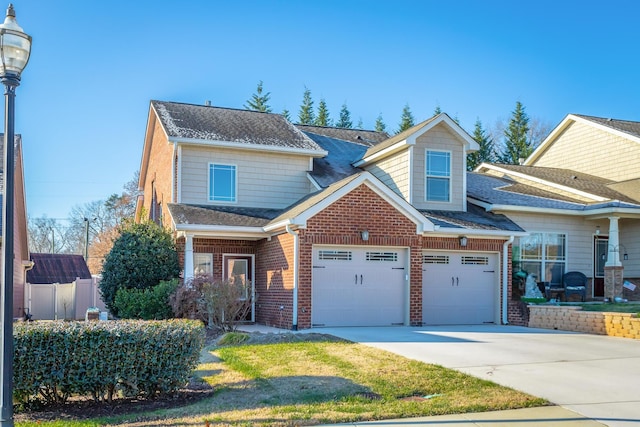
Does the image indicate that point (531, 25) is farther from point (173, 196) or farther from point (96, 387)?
point (96, 387)

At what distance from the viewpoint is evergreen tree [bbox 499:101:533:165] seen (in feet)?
159

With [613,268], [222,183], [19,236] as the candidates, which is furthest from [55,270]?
[613,268]

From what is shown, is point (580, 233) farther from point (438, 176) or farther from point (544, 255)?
point (438, 176)

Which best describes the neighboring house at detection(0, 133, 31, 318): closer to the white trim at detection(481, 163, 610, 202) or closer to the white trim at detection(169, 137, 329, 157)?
the white trim at detection(169, 137, 329, 157)

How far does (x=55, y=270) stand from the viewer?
1261 inches

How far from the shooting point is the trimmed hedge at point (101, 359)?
7.76m

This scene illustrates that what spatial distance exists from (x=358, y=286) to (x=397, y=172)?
446 centimetres

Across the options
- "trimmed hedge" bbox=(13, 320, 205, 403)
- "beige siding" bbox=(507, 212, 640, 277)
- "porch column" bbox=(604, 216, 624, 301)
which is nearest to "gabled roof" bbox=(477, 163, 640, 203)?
"beige siding" bbox=(507, 212, 640, 277)

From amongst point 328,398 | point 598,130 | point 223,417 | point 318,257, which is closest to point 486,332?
point 318,257

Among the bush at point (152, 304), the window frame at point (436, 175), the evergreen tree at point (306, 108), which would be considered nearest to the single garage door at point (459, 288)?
the window frame at point (436, 175)

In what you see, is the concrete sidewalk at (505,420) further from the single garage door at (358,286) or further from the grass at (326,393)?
the single garage door at (358,286)

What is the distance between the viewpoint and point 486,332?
1498cm

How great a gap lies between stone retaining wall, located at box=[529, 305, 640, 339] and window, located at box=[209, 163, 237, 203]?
949 cm

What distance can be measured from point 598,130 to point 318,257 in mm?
15184
